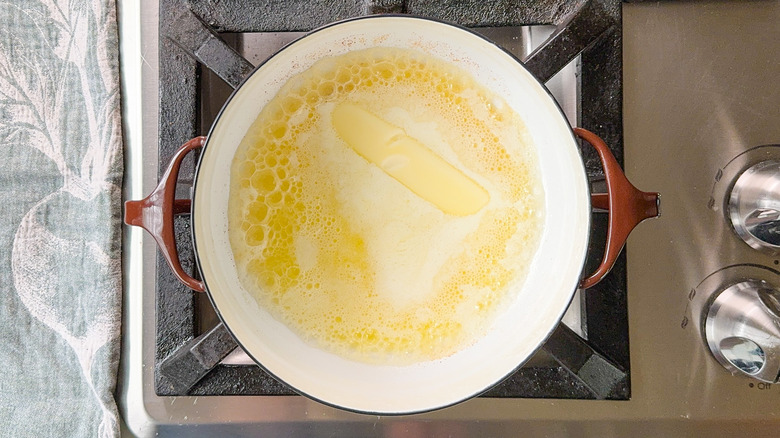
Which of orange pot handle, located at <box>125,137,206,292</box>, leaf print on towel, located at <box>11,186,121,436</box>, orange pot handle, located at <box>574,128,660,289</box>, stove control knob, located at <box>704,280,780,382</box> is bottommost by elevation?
stove control knob, located at <box>704,280,780,382</box>

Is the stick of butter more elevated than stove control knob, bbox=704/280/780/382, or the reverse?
the stick of butter

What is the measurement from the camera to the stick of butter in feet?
1.76

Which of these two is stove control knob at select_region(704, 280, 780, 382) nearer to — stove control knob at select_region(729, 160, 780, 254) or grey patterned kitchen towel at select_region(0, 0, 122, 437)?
stove control knob at select_region(729, 160, 780, 254)

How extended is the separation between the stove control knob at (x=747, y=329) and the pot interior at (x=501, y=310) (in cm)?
18

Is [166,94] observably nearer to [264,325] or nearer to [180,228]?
[180,228]

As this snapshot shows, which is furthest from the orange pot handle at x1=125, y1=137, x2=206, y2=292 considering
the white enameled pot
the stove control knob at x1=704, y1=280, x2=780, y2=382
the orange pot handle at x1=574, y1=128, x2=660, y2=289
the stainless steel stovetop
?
the stove control knob at x1=704, y1=280, x2=780, y2=382

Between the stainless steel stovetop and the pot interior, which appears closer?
the pot interior

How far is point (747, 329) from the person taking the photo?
0.52 meters

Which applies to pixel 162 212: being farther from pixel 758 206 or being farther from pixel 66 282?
pixel 758 206

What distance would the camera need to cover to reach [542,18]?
52 centimetres

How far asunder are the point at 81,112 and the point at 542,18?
48 centimetres

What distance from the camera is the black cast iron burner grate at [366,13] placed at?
506 millimetres

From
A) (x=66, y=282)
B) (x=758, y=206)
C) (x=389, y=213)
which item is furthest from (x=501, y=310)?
(x=66, y=282)

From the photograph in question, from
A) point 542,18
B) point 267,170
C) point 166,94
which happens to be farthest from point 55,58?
point 542,18
